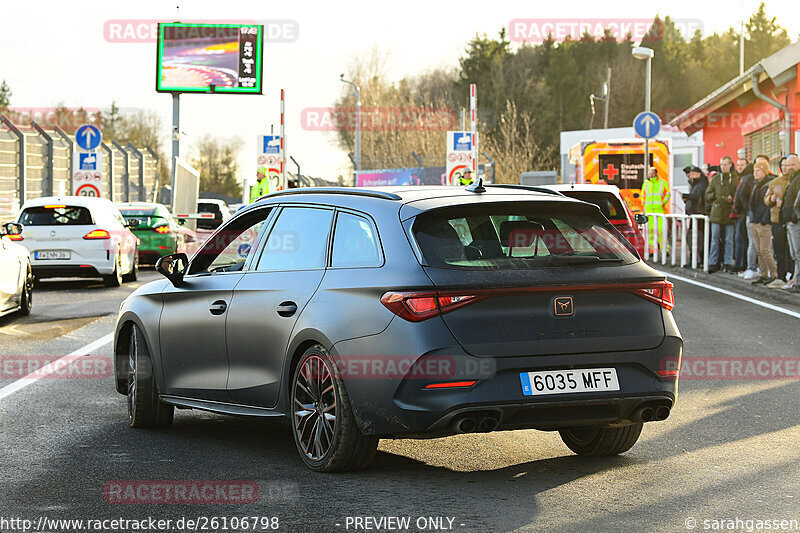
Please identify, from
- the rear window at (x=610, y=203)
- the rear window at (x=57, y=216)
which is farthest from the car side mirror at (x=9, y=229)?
the rear window at (x=610, y=203)

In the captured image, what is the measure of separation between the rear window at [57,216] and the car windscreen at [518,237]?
16.1 meters

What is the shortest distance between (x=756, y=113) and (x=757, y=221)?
53.9 ft

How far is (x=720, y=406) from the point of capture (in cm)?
888

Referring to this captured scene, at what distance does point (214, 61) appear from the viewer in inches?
1790

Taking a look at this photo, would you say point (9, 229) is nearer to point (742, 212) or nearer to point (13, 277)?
point (13, 277)

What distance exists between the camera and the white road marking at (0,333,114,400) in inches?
386

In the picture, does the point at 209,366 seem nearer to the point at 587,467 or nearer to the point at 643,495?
the point at 587,467

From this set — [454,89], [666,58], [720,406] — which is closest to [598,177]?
[720,406]

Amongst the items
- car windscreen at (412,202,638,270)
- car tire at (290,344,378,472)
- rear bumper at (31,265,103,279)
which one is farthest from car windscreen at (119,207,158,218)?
car windscreen at (412,202,638,270)

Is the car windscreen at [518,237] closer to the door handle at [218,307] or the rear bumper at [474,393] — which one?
the rear bumper at [474,393]

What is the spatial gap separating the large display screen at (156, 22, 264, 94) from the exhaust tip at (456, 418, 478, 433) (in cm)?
4014

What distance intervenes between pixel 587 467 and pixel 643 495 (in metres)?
0.77

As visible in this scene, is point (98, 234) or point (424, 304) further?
point (98, 234)

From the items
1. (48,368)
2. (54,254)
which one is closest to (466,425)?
(48,368)
